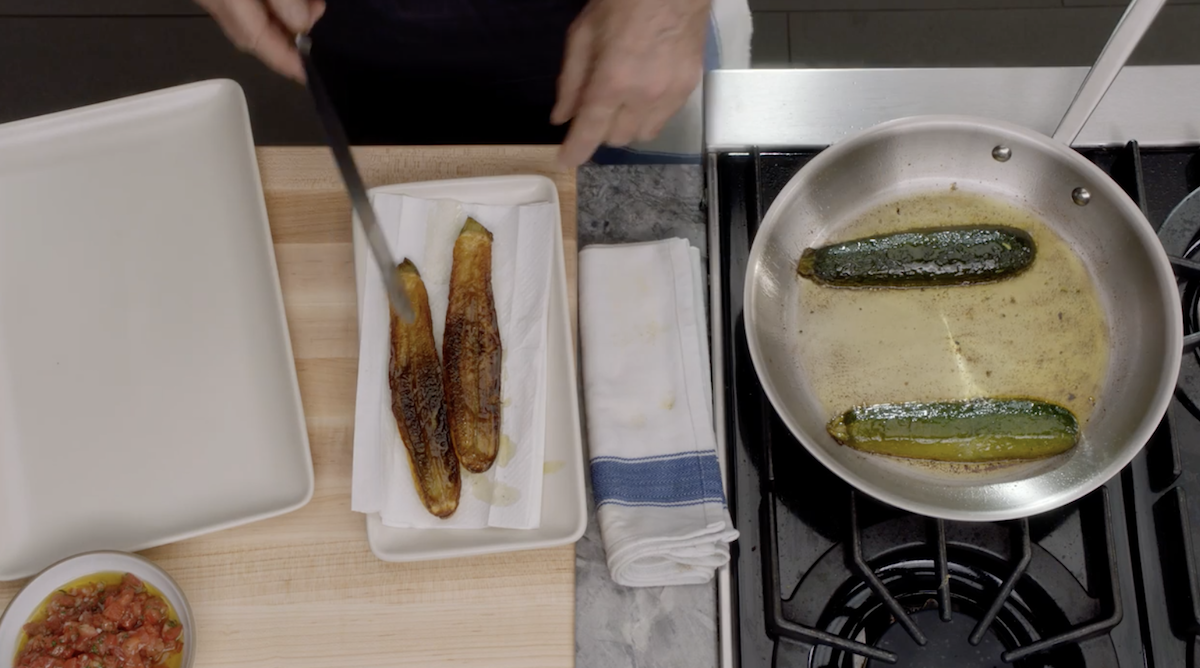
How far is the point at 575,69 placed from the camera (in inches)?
31.1

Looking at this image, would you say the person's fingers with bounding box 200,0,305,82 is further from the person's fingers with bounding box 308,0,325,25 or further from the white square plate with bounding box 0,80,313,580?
the white square plate with bounding box 0,80,313,580

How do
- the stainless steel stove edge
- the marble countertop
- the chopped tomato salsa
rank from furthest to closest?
1. the stainless steel stove edge
2. the marble countertop
3. the chopped tomato salsa

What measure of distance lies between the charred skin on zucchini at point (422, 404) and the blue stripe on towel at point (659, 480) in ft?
0.47

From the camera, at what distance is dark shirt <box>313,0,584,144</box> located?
98cm

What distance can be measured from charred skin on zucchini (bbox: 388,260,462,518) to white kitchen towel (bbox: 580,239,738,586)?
0.15m

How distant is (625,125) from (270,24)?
1.16ft

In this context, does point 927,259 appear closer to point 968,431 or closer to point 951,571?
point 968,431

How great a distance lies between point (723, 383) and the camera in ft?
2.78

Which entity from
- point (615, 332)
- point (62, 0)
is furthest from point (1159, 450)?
point (62, 0)

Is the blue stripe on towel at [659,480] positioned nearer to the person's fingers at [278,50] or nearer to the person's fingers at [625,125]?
the person's fingers at [625,125]

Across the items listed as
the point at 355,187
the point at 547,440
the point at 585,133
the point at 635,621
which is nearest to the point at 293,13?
the point at 355,187

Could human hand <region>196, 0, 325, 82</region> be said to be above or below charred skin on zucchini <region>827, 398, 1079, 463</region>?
above

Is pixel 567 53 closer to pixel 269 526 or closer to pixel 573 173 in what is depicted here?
pixel 573 173

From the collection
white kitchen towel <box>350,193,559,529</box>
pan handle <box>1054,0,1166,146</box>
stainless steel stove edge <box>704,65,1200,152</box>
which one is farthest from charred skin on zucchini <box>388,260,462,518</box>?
pan handle <box>1054,0,1166,146</box>
